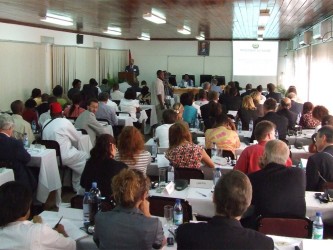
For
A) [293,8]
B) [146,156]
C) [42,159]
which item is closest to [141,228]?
[146,156]

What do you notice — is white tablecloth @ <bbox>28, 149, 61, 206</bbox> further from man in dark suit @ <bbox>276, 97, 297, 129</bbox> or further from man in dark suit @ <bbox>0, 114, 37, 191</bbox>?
man in dark suit @ <bbox>276, 97, 297, 129</bbox>

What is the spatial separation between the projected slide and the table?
16.5 metres

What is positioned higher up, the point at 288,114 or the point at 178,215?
the point at 288,114

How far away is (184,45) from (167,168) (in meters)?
16.9

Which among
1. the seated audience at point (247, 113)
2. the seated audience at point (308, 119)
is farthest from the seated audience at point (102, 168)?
the seated audience at point (308, 119)

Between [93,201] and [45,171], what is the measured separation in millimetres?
2525

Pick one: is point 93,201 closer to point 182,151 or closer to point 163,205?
point 163,205

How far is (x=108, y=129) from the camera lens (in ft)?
28.6

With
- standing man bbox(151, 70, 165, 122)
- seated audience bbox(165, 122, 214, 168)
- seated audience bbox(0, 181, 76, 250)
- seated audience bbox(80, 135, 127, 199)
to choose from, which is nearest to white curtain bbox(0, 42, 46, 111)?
standing man bbox(151, 70, 165, 122)

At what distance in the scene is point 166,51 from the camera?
21781mm

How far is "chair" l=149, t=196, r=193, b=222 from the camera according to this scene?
148 inches

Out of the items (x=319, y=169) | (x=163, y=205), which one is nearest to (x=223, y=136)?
(x=319, y=169)

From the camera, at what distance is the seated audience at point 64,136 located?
6.72 m

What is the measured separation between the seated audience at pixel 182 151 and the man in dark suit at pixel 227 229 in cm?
239
